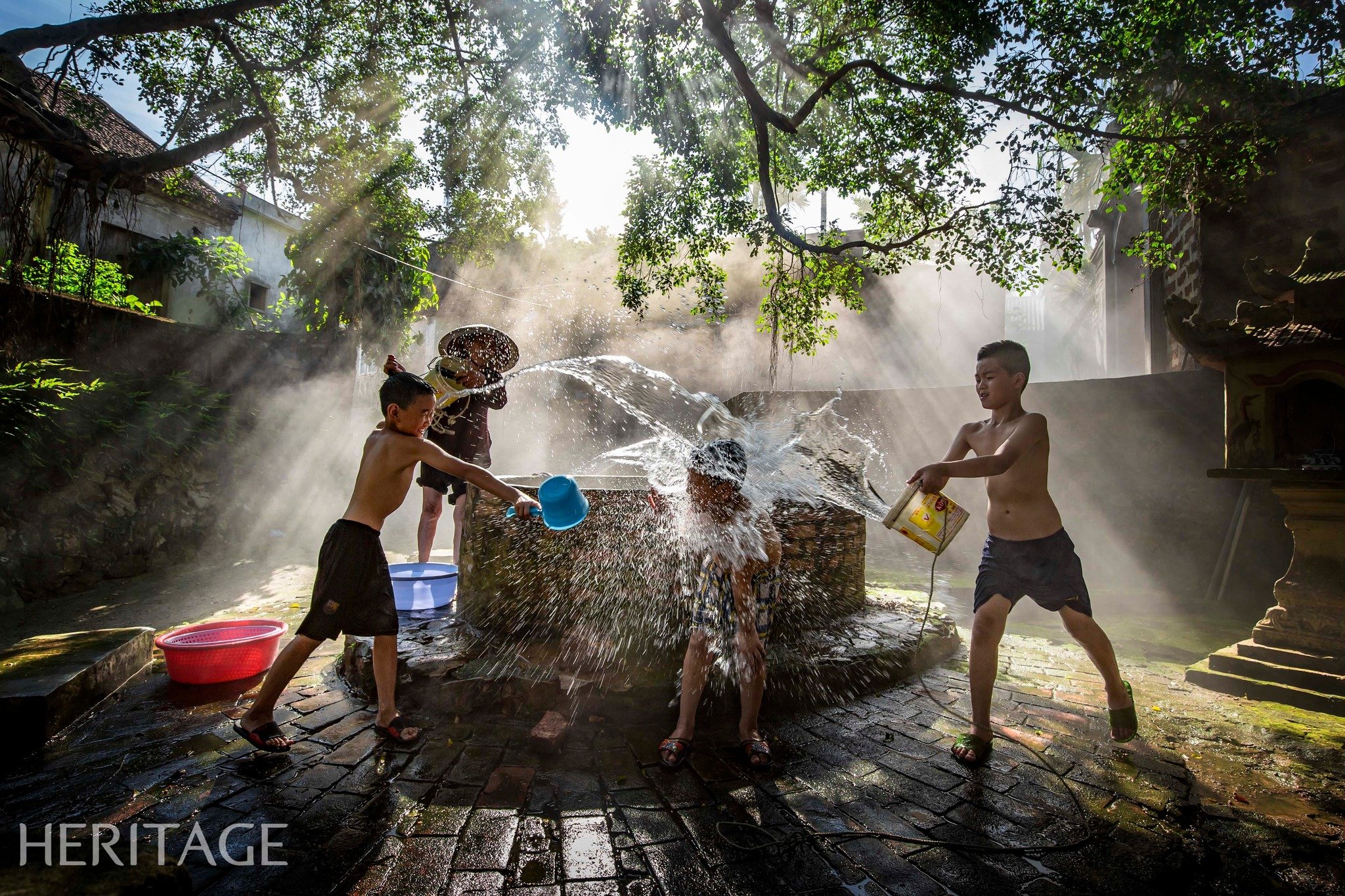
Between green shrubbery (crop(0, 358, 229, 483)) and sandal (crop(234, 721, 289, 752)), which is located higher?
green shrubbery (crop(0, 358, 229, 483))

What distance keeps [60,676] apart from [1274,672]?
6.91m

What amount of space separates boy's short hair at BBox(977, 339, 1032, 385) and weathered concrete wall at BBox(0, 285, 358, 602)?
7.65 metres

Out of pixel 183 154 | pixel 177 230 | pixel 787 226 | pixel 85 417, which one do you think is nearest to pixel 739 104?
pixel 787 226

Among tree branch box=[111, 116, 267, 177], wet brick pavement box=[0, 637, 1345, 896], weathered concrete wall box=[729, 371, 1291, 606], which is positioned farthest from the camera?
weathered concrete wall box=[729, 371, 1291, 606]

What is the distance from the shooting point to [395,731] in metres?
2.82

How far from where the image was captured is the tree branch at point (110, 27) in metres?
6.15

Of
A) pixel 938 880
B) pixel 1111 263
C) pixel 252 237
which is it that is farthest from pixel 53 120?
pixel 1111 263

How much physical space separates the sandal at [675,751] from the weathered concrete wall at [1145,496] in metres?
5.39

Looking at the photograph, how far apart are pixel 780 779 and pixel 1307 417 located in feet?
18.5

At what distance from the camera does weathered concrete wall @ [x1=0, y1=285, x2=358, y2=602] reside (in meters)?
5.82

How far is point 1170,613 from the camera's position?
639 centimetres

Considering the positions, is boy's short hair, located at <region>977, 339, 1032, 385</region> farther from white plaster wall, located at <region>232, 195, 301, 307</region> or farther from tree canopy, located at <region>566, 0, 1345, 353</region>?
white plaster wall, located at <region>232, 195, 301, 307</region>

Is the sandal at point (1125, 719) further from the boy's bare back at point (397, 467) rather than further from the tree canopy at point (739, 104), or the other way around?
the tree canopy at point (739, 104)

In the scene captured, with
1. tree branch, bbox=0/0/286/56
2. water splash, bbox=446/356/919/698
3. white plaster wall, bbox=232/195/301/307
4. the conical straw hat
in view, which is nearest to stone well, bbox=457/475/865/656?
water splash, bbox=446/356/919/698
